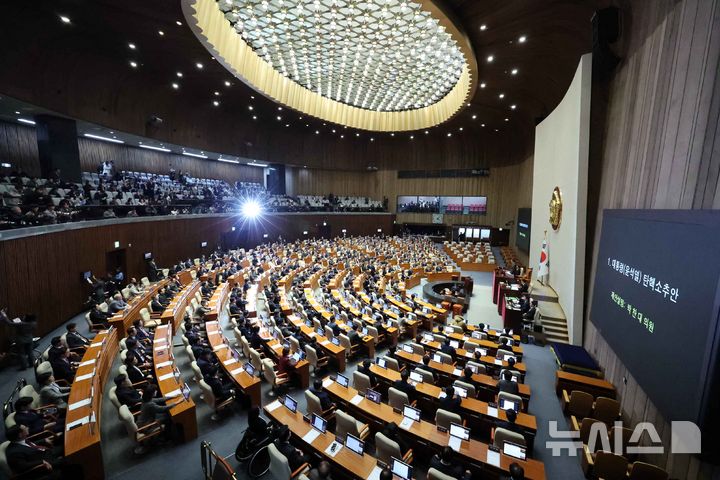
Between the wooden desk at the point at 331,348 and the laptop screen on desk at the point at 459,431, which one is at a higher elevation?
the laptop screen on desk at the point at 459,431

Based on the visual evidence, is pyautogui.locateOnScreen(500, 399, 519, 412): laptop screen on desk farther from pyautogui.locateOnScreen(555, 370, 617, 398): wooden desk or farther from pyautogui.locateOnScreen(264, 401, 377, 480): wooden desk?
pyautogui.locateOnScreen(264, 401, 377, 480): wooden desk

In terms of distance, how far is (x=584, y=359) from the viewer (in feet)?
26.6

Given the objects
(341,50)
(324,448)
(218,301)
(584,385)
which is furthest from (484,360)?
(341,50)

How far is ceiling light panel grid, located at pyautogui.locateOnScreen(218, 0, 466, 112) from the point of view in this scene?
39.6 ft

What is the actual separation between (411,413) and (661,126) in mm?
7099

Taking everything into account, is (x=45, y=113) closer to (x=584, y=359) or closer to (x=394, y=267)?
(x=394, y=267)

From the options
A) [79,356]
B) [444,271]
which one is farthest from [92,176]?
[444,271]

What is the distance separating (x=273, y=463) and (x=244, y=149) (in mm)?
26175

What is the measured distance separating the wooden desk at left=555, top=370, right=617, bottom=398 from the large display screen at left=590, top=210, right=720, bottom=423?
1.21 m

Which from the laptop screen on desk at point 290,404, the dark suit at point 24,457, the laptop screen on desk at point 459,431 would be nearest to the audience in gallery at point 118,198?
the dark suit at point 24,457

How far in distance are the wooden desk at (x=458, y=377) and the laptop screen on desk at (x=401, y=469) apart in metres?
3.41

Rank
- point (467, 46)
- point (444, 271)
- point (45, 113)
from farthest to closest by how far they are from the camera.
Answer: point (444, 271) → point (45, 113) → point (467, 46)

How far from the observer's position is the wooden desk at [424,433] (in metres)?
4.43

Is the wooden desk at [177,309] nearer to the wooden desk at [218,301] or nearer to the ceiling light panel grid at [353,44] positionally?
the wooden desk at [218,301]
